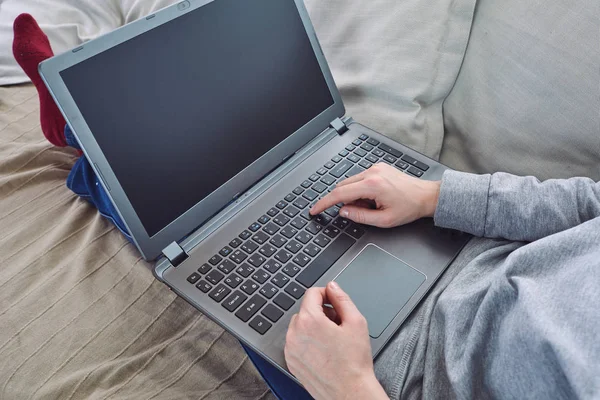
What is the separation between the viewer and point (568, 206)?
572 millimetres

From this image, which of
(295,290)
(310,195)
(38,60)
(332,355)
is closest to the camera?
(332,355)

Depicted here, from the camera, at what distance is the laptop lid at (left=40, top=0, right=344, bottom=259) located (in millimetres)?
519

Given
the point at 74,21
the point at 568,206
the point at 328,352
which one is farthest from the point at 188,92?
the point at 74,21

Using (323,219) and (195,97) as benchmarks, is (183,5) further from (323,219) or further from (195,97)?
(323,219)

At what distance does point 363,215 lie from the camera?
63cm

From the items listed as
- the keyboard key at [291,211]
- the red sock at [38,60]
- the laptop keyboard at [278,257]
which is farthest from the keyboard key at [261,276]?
the red sock at [38,60]

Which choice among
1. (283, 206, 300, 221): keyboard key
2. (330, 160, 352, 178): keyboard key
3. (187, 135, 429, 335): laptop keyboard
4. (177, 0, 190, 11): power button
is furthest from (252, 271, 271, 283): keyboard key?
(177, 0, 190, 11): power button

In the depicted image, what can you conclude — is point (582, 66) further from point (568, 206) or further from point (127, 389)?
point (127, 389)

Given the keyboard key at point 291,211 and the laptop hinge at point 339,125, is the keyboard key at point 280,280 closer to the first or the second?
the keyboard key at point 291,211

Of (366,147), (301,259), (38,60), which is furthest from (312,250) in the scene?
(38,60)

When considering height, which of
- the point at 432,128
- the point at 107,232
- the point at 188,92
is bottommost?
the point at 432,128

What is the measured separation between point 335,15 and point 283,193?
0.37m

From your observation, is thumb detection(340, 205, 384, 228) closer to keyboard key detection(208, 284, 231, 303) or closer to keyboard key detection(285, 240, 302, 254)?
keyboard key detection(285, 240, 302, 254)

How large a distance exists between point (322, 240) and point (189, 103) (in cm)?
24
